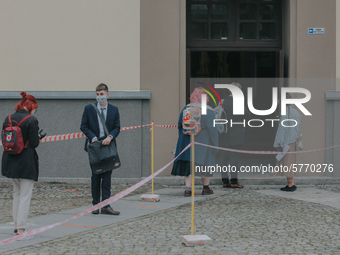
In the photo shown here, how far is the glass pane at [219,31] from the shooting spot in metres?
12.0

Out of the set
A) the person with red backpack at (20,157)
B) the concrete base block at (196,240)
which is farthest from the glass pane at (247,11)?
the concrete base block at (196,240)

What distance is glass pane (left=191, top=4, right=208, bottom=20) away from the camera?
12.0 meters

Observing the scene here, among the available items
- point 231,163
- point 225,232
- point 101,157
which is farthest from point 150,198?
point 225,232

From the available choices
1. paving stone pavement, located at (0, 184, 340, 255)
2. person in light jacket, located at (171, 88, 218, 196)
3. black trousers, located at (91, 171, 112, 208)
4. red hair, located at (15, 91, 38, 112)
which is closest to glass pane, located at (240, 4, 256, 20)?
person in light jacket, located at (171, 88, 218, 196)

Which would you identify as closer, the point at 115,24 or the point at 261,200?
the point at 261,200

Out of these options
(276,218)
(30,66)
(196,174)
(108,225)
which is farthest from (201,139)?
(30,66)

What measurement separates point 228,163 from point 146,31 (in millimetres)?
3465

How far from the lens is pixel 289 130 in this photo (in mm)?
9953

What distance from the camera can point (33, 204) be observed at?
8.47 meters

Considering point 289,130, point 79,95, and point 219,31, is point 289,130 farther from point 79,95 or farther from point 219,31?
point 79,95

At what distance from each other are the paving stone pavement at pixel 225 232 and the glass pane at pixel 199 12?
17.1 ft

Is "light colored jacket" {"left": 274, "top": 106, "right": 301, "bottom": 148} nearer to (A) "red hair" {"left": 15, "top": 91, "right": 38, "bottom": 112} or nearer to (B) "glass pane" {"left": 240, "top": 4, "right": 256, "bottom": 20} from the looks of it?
(B) "glass pane" {"left": 240, "top": 4, "right": 256, "bottom": 20}

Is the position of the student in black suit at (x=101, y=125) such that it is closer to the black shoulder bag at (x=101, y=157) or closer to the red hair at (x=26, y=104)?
the black shoulder bag at (x=101, y=157)

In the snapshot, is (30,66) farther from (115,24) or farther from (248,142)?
(248,142)
